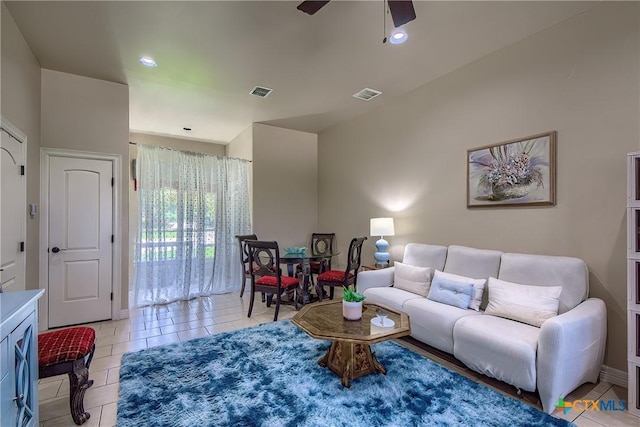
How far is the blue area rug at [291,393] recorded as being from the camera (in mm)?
1816

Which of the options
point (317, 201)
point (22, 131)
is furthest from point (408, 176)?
point (22, 131)

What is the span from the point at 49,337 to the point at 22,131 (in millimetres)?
2009

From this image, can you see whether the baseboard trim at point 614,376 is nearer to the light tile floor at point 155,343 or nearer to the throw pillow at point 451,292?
the light tile floor at point 155,343

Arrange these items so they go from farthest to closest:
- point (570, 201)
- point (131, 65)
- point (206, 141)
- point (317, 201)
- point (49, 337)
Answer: point (206, 141)
point (317, 201)
point (131, 65)
point (570, 201)
point (49, 337)

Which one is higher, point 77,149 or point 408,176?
point 77,149

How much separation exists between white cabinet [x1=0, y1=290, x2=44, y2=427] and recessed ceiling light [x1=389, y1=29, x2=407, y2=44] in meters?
3.15

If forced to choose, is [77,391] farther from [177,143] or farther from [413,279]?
[177,143]

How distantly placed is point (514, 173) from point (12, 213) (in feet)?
15.1

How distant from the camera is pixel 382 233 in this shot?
3889 mm

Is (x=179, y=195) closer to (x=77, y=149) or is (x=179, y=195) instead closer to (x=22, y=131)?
(x=77, y=149)

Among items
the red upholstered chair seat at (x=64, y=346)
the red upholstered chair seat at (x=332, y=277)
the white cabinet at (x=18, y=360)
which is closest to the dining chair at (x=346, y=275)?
the red upholstered chair seat at (x=332, y=277)

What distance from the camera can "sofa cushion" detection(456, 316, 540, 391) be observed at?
1938mm

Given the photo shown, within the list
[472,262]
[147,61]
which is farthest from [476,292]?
[147,61]

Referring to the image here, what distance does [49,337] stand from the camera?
6.44 ft
